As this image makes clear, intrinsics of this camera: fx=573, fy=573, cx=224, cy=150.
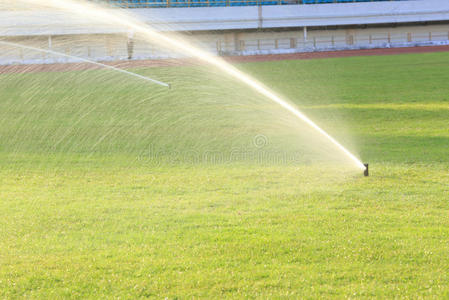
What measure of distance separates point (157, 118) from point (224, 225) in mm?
8860

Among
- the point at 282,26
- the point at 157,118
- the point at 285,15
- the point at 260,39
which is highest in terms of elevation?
the point at 285,15

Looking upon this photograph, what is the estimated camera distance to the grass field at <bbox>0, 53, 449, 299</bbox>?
440 cm

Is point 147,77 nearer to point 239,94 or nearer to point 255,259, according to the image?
point 239,94

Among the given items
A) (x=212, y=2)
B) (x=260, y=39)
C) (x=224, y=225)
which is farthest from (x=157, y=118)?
(x=212, y=2)

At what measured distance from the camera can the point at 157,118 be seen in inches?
566

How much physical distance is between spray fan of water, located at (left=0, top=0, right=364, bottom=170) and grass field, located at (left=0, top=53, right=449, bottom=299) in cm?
40

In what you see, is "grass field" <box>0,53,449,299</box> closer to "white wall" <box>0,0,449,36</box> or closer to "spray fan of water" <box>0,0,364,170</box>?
"spray fan of water" <box>0,0,364,170</box>

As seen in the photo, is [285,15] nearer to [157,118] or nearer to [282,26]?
[282,26]

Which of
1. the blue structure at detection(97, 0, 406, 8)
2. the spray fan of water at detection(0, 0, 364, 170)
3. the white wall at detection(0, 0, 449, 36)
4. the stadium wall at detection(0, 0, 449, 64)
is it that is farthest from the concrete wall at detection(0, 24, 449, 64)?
the spray fan of water at detection(0, 0, 364, 170)

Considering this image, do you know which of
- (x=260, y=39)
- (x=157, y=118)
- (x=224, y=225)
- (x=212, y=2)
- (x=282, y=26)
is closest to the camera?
(x=224, y=225)

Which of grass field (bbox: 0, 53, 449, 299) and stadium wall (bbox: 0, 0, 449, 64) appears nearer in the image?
grass field (bbox: 0, 53, 449, 299)

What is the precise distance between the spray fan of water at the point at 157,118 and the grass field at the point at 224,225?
40cm

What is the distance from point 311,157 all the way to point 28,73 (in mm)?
23179

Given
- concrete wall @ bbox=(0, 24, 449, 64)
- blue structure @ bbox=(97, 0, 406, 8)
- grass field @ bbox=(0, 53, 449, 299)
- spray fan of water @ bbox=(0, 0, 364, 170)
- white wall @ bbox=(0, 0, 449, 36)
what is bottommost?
grass field @ bbox=(0, 53, 449, 299)
